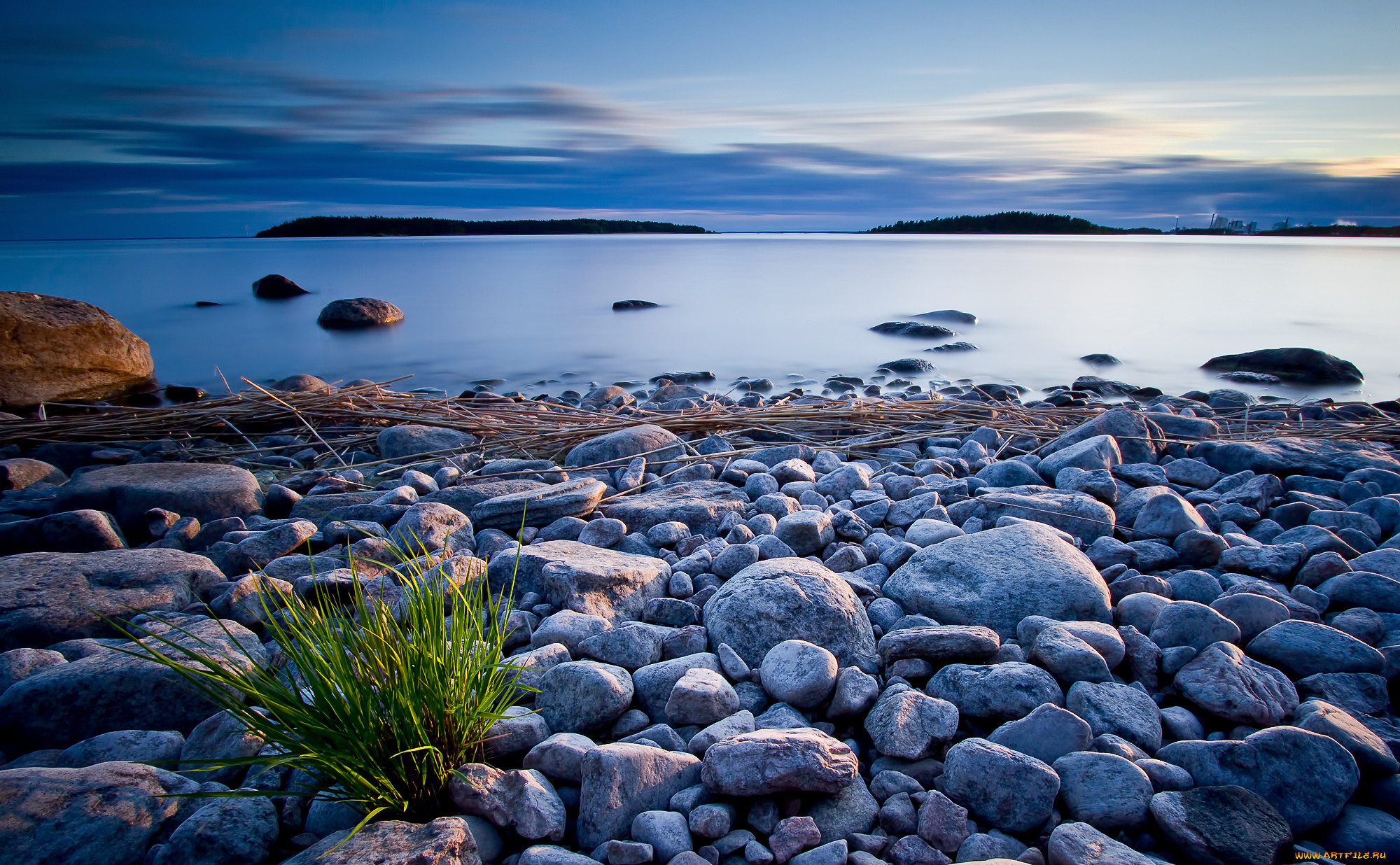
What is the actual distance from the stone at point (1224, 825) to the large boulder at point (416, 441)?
12.2 ft

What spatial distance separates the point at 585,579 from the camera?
2242 millimetres

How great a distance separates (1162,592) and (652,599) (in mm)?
1657

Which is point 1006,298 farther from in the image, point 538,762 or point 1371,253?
point 1371,253

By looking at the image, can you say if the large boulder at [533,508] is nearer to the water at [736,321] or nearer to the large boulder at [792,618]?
the large boulder at [792,618]

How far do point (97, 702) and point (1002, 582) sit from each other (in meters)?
2.52

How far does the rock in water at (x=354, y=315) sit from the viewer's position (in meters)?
13.0

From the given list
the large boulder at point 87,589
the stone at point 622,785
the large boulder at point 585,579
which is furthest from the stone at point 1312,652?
the large boulder at point 87,589

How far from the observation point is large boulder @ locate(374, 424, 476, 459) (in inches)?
166

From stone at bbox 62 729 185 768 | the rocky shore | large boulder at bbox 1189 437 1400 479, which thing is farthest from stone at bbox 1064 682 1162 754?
large boulder at bbox 1189 437 1400 479

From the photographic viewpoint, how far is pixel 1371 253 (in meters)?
44.6

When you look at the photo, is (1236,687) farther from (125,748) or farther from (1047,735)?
(125,748)

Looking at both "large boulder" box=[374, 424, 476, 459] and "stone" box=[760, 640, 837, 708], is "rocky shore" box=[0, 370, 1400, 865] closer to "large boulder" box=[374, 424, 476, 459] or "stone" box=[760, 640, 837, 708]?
"stone" box=[760, 640, 837, 708]

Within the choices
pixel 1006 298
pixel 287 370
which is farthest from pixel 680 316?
pixel 1006 298

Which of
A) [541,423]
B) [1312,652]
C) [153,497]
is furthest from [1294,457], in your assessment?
[153,497]
